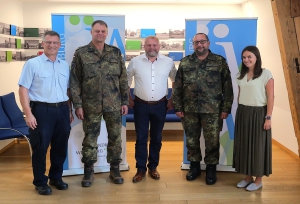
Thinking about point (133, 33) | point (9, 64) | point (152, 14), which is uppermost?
point (152, 14)

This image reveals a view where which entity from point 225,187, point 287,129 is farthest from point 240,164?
point 287,129

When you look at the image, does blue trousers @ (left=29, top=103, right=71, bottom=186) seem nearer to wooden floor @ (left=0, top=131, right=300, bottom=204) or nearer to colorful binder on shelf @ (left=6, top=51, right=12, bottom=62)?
wooden floor @ (left=0, top=131, right=300, bottom=204)

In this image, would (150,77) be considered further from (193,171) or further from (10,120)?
(10,120)

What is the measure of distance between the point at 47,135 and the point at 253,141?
6.70 ft

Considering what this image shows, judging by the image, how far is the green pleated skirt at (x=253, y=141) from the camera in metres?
3.19

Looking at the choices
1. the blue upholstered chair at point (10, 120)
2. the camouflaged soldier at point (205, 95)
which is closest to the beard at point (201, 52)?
the camouflaged soldier at point (205, 95)

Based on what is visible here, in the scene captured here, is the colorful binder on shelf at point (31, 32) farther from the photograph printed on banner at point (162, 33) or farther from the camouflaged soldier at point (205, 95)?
the camouflaged soldier at point (205, 95)

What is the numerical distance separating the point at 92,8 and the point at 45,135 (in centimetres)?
385

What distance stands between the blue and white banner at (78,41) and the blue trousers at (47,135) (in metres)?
0.48

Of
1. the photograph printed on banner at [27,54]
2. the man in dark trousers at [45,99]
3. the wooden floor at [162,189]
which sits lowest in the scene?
the wooden floor at [162,189]

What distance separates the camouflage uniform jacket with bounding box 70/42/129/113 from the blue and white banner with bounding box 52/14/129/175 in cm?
39

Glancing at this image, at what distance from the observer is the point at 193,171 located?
371 centimetres

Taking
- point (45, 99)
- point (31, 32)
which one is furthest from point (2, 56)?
point (45, 99)

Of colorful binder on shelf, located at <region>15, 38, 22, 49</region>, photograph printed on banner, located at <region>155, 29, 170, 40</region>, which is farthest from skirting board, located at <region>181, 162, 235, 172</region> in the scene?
colorful binder on shelf, located at <region>15, 38, 22, 49</region>
